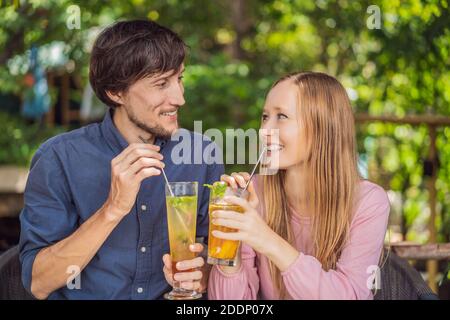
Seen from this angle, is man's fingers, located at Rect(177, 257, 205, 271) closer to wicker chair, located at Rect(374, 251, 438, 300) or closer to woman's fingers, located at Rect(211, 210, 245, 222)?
woman's fingers, located at Rect(211, 210, 245, 222)

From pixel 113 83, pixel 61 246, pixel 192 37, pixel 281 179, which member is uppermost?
pixel 192 37

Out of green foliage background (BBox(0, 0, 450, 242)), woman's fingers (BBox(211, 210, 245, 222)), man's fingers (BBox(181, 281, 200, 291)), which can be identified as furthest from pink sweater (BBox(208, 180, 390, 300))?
green foliage background (BBox(0, 0, 450, 242))

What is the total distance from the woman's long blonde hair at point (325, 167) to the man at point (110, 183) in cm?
36

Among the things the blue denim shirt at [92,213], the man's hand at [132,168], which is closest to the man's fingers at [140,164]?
the man's hand at [132,168]

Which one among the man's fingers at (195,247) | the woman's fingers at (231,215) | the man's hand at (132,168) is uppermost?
the man's hand at (132,168)

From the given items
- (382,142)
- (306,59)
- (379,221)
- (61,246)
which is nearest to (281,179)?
(379,221)

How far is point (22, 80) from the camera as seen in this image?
216 inches

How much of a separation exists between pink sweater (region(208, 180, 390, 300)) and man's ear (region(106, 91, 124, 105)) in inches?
27.5

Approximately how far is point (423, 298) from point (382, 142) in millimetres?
2723

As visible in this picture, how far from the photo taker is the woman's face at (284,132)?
2.06 m

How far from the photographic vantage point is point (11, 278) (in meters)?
2.31

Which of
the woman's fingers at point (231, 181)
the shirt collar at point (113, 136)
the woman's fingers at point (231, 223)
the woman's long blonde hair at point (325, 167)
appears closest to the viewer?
the woman's fingers at point (231, 223)

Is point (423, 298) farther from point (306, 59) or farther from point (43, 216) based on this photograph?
point (306, 59)

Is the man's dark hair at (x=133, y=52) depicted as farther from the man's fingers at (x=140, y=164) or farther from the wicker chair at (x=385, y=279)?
the wicker chair at (x=385, y=279)
